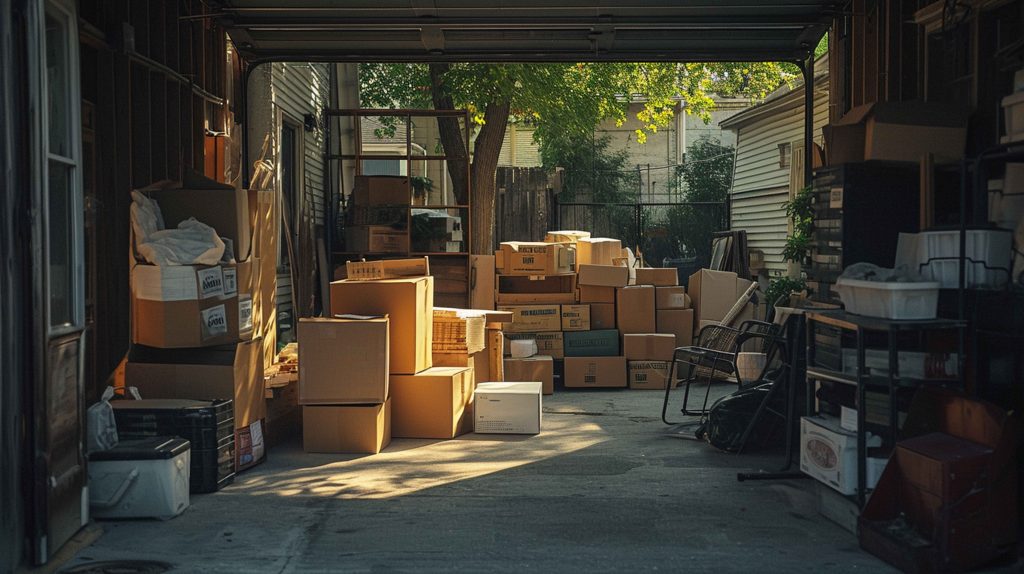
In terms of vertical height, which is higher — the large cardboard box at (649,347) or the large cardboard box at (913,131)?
the large cardboard box at (913,131)

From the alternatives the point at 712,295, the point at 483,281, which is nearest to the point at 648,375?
the point at 712,295

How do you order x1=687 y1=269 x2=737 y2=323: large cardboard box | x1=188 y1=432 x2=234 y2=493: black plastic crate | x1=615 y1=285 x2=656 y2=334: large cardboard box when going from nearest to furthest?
x1=188 y1=432 x2=234 y2=493: black plastic crate, x1=615 y1=285 x2=656 y2=334: large cardboard box, x1=687 y1=269 x2=737 y2=323: large cardboard box

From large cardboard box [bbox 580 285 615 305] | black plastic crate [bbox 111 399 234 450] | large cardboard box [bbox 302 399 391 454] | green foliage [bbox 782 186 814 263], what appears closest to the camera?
black plastic crate [bbox 111 399 234 450]

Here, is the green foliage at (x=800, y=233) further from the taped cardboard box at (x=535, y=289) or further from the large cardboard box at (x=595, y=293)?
the taped cardboard box at (x=535, y=289)

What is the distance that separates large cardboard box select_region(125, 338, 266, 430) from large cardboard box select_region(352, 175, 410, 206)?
6.48m

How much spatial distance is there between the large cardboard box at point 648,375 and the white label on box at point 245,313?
20.2ft

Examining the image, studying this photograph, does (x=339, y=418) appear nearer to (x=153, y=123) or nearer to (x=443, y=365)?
(x=443, y=365)

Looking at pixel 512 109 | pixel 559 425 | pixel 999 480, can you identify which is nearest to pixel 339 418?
pixel 559 425

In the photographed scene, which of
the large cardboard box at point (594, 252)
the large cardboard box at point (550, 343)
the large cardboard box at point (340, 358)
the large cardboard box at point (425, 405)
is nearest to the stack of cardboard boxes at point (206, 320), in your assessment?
the large cardboard box at point (340, 358)

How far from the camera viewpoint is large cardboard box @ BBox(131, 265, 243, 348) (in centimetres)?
676

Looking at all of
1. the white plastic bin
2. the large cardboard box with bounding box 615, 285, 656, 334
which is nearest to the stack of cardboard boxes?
the white plastic bin

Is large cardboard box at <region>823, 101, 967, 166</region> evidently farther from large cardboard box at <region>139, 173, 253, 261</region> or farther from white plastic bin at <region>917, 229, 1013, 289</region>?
large cardboard box at <region>139, 173, 253, 261</region>

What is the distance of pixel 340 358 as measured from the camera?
7930 millimetres

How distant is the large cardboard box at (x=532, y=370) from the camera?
39.4 ft
